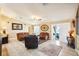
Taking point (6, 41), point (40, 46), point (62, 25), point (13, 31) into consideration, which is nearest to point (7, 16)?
point (13, 31)

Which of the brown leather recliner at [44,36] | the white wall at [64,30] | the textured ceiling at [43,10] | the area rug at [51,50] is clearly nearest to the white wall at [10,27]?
the textured ceiling at [43,10]

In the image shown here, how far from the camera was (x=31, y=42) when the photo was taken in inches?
72.9

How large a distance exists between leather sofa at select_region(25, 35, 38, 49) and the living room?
1.4 inches

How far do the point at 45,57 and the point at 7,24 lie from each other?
0.77m

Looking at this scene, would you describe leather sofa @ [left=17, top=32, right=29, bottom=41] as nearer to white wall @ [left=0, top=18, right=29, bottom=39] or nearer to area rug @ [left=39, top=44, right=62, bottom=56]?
white wall @ [left=0, top=18, right=29, bottom=39]

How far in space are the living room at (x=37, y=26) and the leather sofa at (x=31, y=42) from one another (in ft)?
0.11

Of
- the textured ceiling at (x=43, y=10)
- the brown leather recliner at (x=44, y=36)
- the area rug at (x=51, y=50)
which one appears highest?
the textured ceiling at (x=43, y=10)

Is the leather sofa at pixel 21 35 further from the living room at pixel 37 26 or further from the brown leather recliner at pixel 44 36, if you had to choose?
the brown leather recliner at pixel 44 36

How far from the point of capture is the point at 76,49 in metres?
1.82

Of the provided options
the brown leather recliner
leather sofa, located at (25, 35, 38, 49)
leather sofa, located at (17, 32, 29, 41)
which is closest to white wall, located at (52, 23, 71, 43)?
the brown leather recliner

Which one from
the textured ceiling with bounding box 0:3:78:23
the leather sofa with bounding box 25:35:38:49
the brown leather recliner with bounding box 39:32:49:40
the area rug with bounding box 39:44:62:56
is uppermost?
the textured ceiling with bounding box 0:3:78:23

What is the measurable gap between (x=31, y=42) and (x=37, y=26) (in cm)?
26

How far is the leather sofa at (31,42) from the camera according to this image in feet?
6.02

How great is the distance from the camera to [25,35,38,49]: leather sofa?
A: 6.02ft
